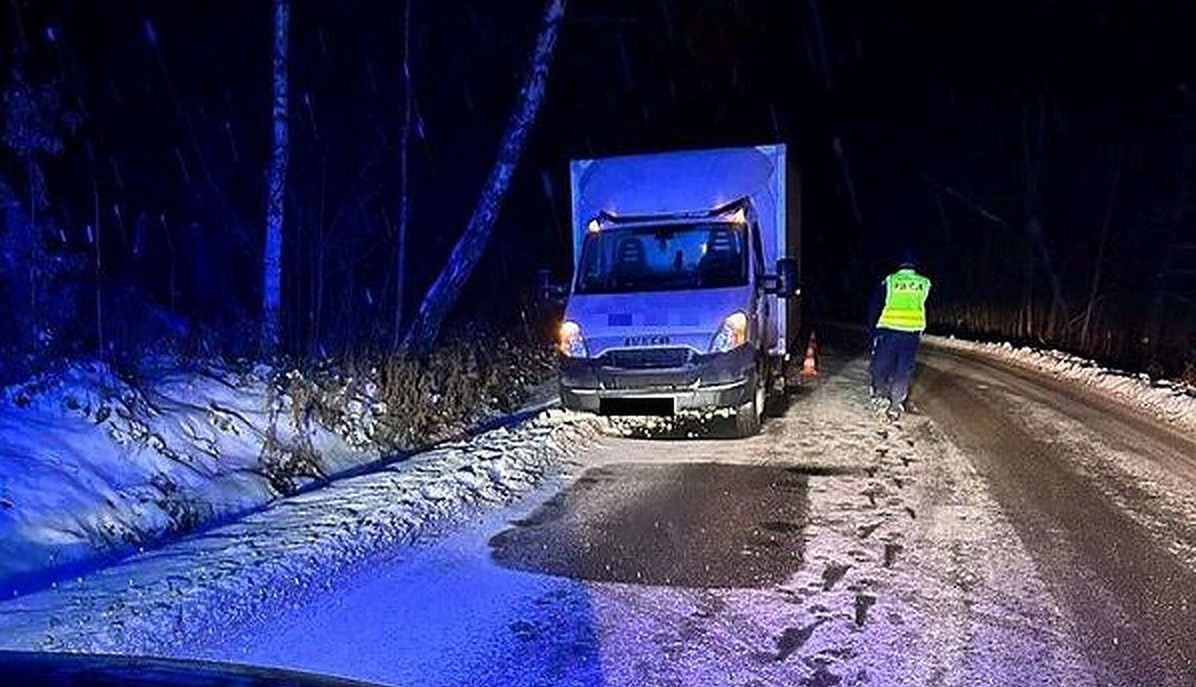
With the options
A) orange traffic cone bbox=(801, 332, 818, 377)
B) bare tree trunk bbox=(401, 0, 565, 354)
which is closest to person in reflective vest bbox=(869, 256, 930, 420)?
orange traffic cone bbox=(801, 332, 818, 377)

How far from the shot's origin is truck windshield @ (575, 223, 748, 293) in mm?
11242

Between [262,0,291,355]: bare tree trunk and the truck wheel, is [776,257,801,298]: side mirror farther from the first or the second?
[262,0,291,355]: bare tree trunk

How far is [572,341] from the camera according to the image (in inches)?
427

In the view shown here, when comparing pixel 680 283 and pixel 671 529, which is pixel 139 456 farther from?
pixel 680 283

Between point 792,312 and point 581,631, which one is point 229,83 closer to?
point 792,312

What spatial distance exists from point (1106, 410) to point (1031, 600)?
834cm

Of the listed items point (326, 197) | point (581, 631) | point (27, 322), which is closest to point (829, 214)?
point (326, 197)

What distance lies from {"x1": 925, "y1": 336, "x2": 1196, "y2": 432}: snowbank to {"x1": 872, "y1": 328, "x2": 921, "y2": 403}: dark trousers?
295 cm

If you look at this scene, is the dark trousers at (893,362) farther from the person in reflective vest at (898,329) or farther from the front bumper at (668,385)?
the front bumper at (668,385)

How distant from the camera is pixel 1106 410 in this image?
12.9 meters

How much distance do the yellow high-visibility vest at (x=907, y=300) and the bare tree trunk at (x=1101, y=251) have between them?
12644 millimetres

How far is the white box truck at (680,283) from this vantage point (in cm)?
1052

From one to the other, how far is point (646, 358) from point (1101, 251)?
21.8m

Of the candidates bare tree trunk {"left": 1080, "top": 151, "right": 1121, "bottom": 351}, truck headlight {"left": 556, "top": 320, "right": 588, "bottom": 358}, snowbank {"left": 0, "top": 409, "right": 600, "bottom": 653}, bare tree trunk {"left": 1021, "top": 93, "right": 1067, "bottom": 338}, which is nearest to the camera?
snowbank {"left": 0, "top": 409, "right": 600, "bottom": 653}
